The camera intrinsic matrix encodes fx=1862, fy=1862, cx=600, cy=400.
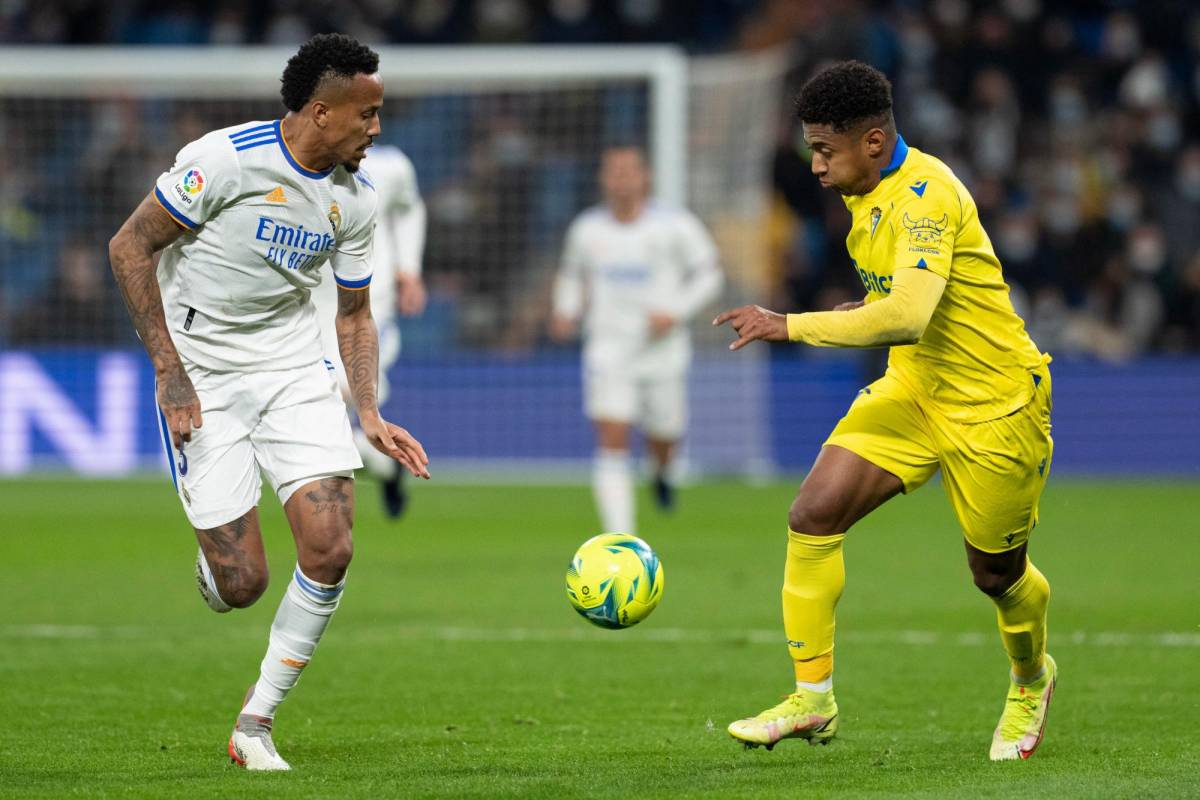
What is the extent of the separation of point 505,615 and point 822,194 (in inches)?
482

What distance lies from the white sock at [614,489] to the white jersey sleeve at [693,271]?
1.52 m

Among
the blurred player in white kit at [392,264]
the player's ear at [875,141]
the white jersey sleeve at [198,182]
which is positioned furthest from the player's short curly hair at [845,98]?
the blurred player in white kit at [392,264]

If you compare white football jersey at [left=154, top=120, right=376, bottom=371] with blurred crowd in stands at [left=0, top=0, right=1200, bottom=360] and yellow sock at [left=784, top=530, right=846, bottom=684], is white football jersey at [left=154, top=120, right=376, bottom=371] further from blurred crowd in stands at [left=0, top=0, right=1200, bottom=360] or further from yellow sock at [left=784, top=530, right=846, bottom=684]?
blurred crowd in stands at [left=0, top=0, right=1200, bottom=360]

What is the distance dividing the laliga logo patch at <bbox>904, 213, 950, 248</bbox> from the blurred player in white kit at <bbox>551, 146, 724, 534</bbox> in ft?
25.2

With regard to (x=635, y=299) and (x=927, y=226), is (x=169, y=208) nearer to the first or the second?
(x=927, y=226)

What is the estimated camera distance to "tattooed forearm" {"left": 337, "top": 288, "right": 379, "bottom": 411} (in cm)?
649

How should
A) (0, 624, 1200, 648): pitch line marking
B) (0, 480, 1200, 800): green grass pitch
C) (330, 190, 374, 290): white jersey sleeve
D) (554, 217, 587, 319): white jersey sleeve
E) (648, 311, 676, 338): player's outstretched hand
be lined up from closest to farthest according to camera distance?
(0, 480, 1200, 800): green grass pitch, (330, 190, 374, 290): white jersey sleeve, (0, 624, 1200, 648): pitch line marking, (648, 311, 676, 338): player's outstretched hand, (554, 217, 587, 319): white jersey sleeve

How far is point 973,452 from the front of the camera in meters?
6.13

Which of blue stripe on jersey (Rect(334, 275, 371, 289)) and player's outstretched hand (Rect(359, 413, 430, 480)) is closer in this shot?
player's outstretched hand (Rect(359, 413, 430, 480))

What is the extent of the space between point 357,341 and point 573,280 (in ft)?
24.9

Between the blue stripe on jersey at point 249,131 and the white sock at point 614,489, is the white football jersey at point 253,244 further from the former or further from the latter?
the white sock at point 614,489

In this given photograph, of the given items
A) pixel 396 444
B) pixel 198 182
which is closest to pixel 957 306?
pixel 396 444

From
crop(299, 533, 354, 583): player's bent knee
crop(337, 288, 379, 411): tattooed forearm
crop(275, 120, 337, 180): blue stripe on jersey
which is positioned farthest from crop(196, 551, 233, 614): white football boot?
crop(275, 120, 337, 180): blue stripe on jersey

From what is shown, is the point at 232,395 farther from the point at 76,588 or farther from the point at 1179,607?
the point at 1179,607
